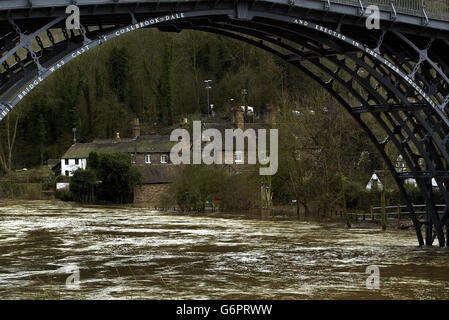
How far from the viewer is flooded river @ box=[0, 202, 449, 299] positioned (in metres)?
19.3

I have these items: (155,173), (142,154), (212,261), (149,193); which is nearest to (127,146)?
(142,154)

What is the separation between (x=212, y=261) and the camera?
2562 centimetres

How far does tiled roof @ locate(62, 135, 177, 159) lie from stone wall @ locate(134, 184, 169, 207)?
949 centimetres

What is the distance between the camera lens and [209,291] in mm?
19234

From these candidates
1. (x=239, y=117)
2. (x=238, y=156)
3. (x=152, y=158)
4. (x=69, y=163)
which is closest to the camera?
(x=238, y=156)

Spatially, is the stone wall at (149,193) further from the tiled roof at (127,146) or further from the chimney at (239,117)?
the chimney at (239,117)

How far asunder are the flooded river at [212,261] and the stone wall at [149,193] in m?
24.3

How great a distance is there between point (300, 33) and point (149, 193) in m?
46.6

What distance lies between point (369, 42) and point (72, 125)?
65.6m

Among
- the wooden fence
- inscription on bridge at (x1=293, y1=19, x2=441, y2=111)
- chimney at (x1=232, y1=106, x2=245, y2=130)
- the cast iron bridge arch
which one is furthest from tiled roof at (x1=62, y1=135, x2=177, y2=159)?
inscription on bridge at (x1=293, y1=19, x2=441, y2=111)

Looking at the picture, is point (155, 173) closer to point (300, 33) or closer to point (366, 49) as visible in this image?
point (300, 33)

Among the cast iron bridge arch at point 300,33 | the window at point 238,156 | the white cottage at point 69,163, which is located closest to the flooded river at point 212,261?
the cast iron bridge arch at point 300,33

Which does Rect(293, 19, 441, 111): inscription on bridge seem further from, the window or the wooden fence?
the window
